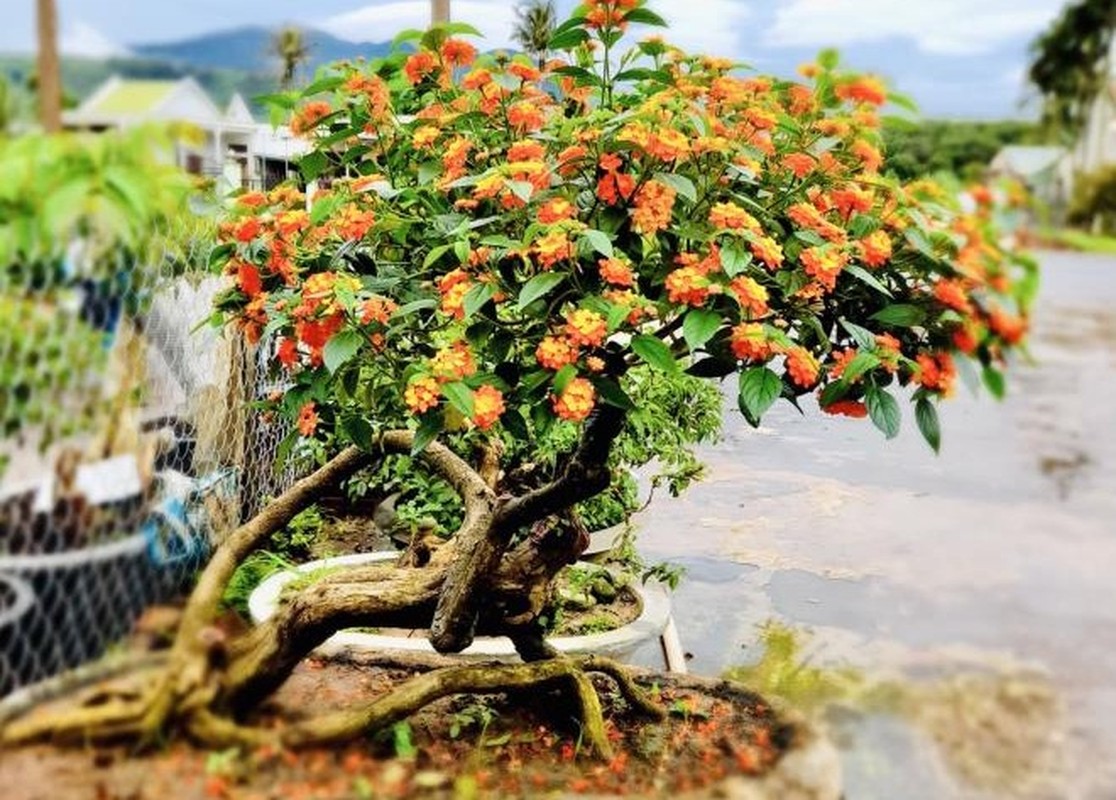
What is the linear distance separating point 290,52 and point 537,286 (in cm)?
73

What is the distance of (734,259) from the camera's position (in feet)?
4.42

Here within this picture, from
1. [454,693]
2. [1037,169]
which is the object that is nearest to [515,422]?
[454,693]

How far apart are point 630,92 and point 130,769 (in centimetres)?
107

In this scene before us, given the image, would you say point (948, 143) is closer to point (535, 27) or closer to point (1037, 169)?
point (1037, 169)

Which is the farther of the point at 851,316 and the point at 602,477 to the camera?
the point at 602,477

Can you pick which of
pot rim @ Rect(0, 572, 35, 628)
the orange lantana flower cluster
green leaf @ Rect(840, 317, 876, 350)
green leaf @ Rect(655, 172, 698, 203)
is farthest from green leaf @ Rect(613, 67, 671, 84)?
pot rim @ Rect(0, 572, 35, 628)

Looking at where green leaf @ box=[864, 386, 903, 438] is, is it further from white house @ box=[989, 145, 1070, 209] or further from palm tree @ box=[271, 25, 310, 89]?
palm tree @ box=[271, 25, 310, 89]

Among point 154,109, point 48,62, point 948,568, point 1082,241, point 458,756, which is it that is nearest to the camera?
point 48,62

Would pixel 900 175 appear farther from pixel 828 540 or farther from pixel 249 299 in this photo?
pixel 828 540

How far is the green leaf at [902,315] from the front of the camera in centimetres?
141

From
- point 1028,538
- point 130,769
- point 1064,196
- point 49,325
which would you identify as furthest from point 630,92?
point 1028,538

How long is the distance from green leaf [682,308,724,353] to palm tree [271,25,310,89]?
70 cm

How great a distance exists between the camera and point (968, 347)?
131cm

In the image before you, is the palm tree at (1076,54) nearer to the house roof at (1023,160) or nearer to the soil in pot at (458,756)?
the house roof at (1023,160)
